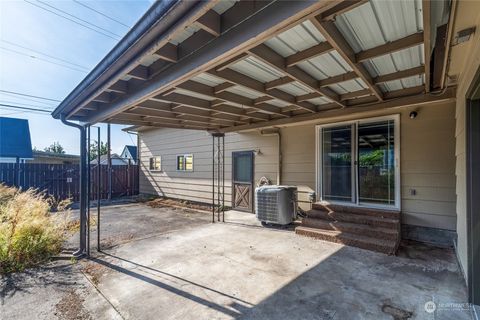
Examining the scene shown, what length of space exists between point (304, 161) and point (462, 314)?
4.04 meters

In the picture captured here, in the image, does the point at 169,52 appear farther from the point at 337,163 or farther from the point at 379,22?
the point at 337,163

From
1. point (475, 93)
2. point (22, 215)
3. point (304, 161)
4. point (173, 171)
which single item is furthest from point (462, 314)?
point (173, 171)

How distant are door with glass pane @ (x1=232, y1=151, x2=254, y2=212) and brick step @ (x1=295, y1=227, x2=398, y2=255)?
2.56m

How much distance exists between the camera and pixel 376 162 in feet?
15.8

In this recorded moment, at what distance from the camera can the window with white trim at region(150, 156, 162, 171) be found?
10.9 meters

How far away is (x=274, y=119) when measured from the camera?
5895 millimetres

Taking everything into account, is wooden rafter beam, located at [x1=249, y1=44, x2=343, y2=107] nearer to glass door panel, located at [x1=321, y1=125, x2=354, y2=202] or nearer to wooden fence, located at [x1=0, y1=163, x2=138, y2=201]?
glass door panel, located at [x1=321, y1=125, x2=354, y2=202]

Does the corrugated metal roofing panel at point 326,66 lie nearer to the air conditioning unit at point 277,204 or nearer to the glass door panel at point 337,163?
the glass door panel at point 337,163

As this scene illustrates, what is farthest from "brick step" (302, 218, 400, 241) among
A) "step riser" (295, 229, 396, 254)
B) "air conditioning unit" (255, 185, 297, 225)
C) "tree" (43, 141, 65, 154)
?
"tree" (43, 141, 65, 154)

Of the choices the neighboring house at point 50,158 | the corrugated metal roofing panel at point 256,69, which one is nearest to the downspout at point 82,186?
the corrugated metal roofing panel at point 256,69

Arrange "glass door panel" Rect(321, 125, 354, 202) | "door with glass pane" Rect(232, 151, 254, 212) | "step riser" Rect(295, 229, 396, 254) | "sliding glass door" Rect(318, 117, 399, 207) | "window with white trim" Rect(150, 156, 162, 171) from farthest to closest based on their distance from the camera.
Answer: "window with white trim" Rect(150, 156, 162, 171), "door with glass pane" Rect(232, 151, 254, 212), "glass door panel" Rect(321, 125, 354, 202), "sliding glass door" Rect(318, 117, 399, 207), "step riser" Rect(295, 229, 396, 254)

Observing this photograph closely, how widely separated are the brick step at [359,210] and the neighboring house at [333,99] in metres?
0.02

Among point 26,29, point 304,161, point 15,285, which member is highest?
point 26,29

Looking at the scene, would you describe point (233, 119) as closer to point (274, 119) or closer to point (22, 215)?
point (274, 119)
